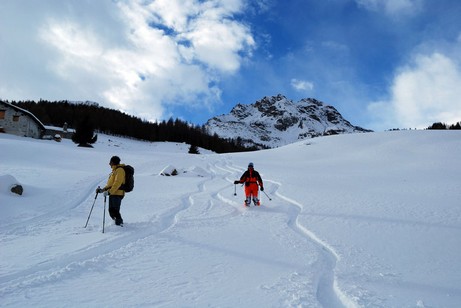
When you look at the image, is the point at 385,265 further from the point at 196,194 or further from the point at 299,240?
the point at 196,194

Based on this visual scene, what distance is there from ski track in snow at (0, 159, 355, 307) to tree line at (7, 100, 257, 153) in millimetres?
72926

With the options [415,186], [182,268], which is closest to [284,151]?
[415,186]

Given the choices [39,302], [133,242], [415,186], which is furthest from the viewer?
[415,186]

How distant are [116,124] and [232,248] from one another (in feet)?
360

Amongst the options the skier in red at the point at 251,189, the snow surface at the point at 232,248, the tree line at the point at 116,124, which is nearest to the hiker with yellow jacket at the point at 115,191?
the snow surface at the point at 232,248

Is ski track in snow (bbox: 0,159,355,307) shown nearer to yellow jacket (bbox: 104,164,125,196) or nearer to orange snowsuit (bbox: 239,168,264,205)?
orange snowsuit (bbox: 239,168,264,205)

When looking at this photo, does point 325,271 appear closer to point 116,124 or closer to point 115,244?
point 115,244

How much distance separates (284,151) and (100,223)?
3915 centimetres

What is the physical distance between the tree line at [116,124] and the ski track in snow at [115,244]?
7293 cm

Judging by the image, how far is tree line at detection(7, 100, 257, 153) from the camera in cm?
9788

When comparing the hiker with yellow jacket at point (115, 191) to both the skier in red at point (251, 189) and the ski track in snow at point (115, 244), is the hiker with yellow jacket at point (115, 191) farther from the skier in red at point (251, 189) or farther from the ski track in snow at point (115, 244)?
the skier in red at point (251, 189)

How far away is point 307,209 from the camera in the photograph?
11945mm

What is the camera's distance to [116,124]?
10894cm

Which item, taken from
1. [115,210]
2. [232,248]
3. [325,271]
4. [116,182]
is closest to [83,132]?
[116,182]
